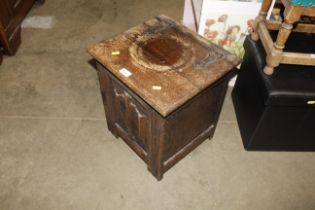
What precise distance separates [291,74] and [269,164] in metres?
0.58

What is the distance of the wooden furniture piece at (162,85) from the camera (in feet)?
4.02

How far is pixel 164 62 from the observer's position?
1.34 metres

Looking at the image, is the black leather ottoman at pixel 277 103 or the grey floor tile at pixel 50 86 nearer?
the black leather ottoman at pixel 277 103

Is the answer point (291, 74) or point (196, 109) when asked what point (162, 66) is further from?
point (291, 74)

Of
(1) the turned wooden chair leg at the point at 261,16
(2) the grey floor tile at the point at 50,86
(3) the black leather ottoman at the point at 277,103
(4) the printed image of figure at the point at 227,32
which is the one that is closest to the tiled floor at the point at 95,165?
(2) the grey floor tile at the point at 50,86

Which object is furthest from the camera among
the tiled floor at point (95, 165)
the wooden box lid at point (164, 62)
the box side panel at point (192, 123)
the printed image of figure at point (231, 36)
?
the printed image of figure at point (231, 36)

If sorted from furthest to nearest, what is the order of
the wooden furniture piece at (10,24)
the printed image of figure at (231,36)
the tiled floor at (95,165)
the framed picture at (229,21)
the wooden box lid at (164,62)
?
the wooden furniture piece at (10,24)
the printed image of figure at (231,36)
the framed picture at (229,21)
the tiled floor at (95,165)
the wooden box lid at (164,62)

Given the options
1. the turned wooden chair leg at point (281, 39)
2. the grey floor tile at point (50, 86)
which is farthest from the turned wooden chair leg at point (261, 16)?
the grey floor tile at point (50, 86)

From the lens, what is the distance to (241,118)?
1.84m

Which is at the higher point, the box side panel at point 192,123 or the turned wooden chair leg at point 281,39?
the turned wooden chair leg at point 281,39

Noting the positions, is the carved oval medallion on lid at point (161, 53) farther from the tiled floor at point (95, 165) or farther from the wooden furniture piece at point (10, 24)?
the wooden furniture piece at point (10, 24)

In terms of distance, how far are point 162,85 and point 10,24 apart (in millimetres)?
1775

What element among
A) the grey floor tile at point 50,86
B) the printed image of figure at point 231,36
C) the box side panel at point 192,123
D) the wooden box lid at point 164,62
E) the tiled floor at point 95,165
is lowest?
the tiled floor at point 95,165

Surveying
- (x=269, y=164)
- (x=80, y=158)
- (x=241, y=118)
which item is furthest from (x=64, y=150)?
(x=269, y=164)
